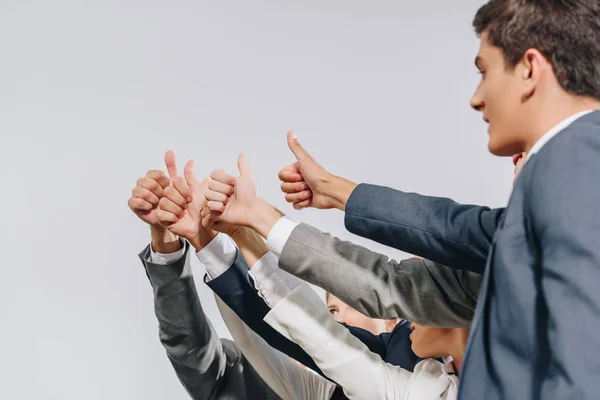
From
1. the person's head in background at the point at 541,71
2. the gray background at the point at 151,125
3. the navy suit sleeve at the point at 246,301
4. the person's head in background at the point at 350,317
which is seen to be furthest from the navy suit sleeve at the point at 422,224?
the gray background at the point at 151,125

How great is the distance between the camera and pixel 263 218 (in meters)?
1.18

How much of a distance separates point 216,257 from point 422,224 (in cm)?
42

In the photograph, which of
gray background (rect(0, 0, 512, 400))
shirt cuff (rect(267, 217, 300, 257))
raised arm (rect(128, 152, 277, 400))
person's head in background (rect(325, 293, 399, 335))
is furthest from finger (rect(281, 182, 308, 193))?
gray background (rect(0, 0, 512, 400))

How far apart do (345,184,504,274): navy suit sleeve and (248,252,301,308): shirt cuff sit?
0.21 meters

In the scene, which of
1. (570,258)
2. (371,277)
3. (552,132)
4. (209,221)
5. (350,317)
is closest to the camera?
(570,258)

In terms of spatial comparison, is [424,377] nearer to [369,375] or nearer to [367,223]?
[369,375]

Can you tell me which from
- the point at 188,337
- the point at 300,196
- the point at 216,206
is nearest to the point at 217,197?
the point at 216,206

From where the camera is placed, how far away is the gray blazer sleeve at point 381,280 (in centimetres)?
112

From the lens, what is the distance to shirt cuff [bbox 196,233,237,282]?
1344 mm

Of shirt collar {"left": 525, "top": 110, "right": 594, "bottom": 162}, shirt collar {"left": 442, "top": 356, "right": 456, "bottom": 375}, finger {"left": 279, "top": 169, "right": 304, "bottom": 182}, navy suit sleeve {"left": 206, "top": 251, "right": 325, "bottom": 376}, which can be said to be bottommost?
shirt collar {"left": 442, "top": 356, "right": 456, "bottom": 375}

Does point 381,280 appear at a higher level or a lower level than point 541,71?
lower

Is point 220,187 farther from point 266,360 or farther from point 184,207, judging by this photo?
point 266,360

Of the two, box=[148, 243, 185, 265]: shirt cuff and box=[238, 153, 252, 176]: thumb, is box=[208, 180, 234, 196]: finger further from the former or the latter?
box=[148, 243, 185, 265]: shirt cuff

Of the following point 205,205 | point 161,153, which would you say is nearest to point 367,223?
point 205,205
